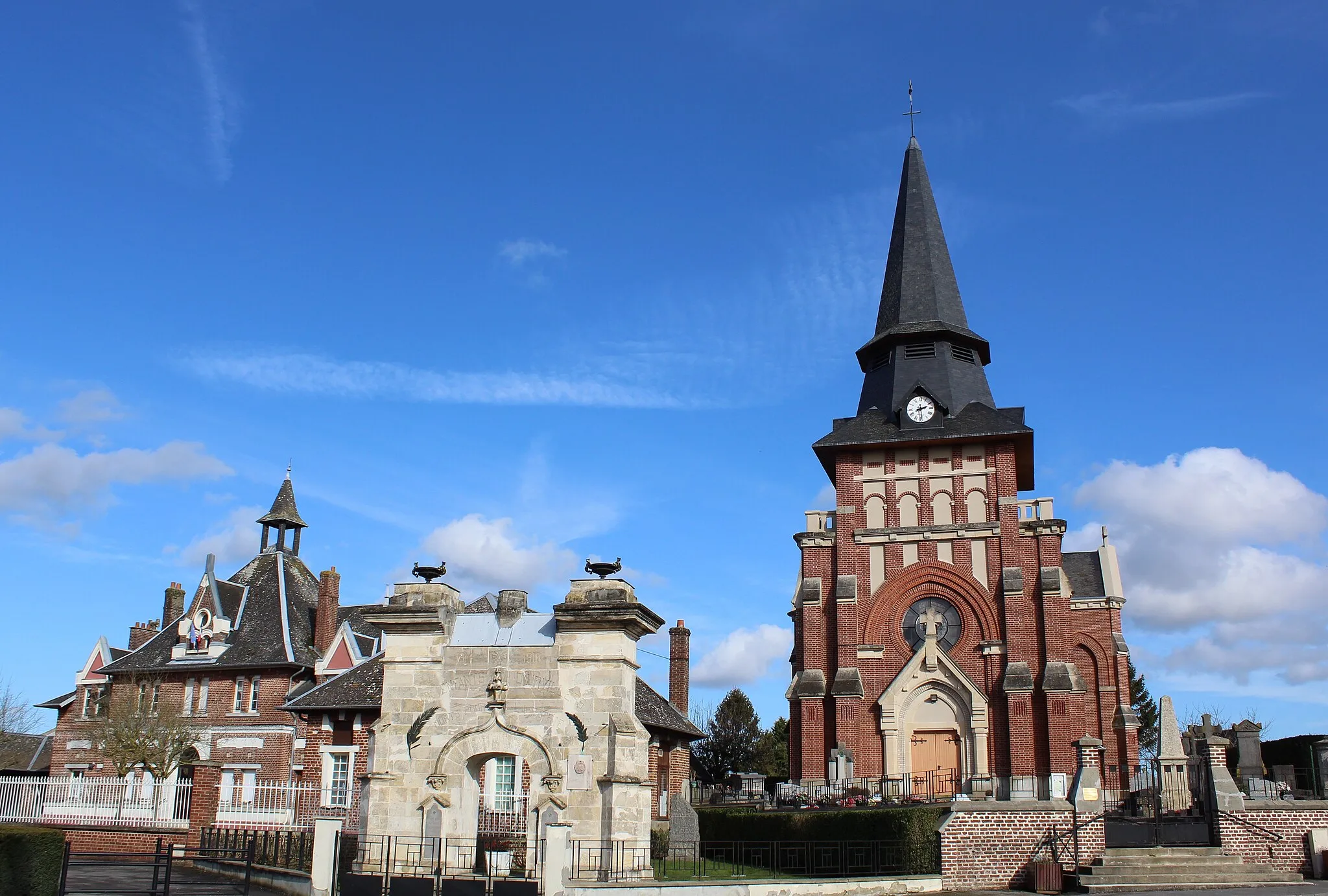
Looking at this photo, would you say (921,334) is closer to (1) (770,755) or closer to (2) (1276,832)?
(2) (1276,832)

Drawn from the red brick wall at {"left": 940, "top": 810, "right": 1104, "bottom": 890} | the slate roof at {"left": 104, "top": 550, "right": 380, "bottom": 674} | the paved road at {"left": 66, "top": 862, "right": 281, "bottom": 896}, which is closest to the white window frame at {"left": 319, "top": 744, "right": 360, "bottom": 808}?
the slate roof at {"left": 104, "top": 550, "right": 380, "bottom": 674}

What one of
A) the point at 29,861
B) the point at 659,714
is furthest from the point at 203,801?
the point at 659,714

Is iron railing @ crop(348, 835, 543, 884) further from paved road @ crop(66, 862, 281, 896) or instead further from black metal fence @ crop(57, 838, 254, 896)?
paved road @ crop(66, 862, 281, 896)

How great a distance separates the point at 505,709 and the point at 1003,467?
22.0 meters

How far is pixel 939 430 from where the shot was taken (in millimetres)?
33750

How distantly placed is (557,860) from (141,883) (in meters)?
8.45

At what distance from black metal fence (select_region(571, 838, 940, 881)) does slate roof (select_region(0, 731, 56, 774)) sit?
31584 millimetres

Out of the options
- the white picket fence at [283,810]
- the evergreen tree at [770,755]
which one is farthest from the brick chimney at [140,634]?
the evergreen tree at [770,755]

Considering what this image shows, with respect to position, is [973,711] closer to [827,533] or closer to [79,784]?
[827,533]

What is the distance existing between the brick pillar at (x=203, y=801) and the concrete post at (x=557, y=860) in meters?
9.78

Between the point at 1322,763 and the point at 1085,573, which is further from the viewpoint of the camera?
the point at 1085,573

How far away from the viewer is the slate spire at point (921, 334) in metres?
35.6

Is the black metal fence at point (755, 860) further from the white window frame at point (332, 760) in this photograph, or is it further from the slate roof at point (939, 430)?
the slate roof at point (939, 430)

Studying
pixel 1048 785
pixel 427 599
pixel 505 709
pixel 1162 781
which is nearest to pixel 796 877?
pixel 505 709
